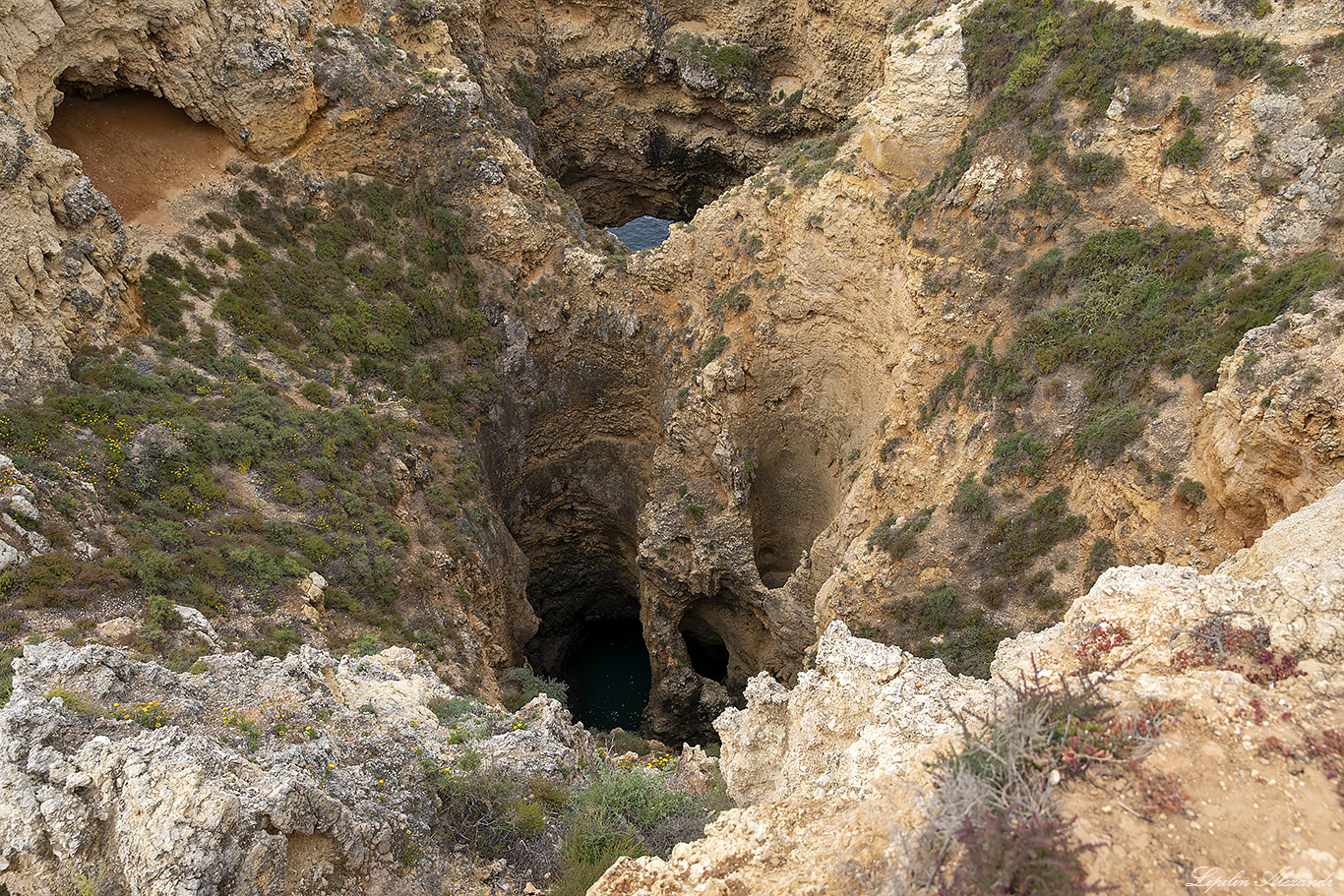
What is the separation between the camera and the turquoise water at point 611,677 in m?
30.2

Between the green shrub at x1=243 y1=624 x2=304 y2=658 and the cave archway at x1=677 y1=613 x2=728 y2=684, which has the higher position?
the green shrub at x1=243 y1=624 x2=304 y2=658

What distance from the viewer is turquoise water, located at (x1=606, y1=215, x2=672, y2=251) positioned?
51656mm

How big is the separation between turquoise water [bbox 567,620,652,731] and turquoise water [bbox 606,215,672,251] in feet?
99.0

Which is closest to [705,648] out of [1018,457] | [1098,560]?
[1018,457]

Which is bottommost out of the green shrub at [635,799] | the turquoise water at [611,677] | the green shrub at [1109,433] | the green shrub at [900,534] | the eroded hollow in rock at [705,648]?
the turquoise water at [611,677]

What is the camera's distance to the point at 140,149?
22531mm

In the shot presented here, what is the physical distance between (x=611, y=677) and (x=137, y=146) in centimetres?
2833

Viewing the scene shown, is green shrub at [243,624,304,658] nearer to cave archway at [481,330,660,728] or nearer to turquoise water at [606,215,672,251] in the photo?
cave archway at [481,330,660,728]

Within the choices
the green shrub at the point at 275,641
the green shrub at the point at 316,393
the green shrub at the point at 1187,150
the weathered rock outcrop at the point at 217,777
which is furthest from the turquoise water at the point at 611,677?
the green shrub at the point at 1187,150

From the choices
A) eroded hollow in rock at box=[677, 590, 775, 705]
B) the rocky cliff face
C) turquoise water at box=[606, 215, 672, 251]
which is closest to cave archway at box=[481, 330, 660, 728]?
the rocky cliff face

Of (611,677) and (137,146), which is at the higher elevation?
(137,146)

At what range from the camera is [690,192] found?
4353 cm

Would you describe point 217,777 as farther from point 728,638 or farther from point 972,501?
point 728,638

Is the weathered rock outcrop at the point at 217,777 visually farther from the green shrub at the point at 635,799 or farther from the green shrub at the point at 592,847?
the green shrub at the point at 592,847
